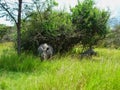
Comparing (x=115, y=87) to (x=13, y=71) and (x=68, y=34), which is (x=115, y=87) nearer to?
(x=13, y=71)

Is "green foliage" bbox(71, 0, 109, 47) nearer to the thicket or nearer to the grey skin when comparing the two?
the thicket

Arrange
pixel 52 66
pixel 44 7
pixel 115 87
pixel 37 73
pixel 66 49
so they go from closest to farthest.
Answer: pixel 115 87, pixel 37 73, pixel 52 66, pixel 44 7, pixel 66 49

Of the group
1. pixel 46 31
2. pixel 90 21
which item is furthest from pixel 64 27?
pixel 90 21

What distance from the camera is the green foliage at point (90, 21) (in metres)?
16.0

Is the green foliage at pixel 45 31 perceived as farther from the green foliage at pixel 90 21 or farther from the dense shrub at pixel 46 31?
the green foliage at pixel 90 21

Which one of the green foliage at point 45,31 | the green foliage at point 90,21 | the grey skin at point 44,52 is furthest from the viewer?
the green foliage at point 90,21

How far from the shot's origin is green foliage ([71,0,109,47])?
16.0m

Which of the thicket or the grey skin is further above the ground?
the thicket

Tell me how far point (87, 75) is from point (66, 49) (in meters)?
8.82

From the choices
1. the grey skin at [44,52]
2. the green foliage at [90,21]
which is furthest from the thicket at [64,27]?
the grey skin at [44,52]

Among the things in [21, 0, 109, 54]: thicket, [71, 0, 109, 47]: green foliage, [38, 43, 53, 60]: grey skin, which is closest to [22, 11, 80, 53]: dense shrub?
[21, 0, 109, 54]: thicket

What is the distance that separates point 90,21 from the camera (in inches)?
641

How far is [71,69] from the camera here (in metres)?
6.76

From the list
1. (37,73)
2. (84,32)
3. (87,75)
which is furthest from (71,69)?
(84,32)
